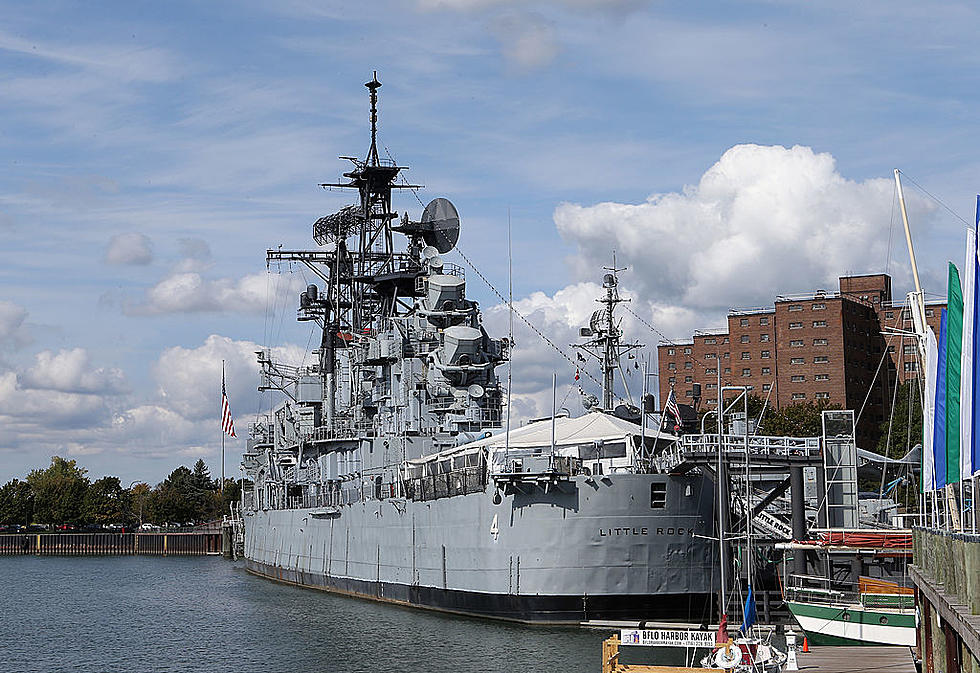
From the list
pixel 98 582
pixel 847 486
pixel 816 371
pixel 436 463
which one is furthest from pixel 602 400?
pixel 816 371

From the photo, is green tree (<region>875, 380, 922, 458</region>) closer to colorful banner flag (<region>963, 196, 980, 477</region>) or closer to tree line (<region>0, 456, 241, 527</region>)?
colorful banner flag (<region>963, 196, 980, 477</region>)

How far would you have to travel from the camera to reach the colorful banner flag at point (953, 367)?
18.5 meters

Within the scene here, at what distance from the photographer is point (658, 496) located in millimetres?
41469

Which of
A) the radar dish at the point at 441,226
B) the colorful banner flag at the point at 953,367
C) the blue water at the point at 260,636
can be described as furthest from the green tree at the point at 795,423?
the colorful banner flag at the point at 953,367

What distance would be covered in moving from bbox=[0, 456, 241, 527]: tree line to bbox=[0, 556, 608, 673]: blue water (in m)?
103

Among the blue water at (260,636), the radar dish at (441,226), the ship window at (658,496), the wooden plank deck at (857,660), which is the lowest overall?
the blue water at (260,636)

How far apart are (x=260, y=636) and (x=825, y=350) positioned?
79.6 m

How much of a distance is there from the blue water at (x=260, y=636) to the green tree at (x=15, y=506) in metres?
106

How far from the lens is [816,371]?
11394 centimetres

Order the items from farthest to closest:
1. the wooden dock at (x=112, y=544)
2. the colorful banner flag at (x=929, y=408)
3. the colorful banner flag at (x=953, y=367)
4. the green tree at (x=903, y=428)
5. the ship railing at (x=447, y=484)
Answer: the wooden dock at (x=112, y=544) → the green tree at (x=903, y=428) → the ship railing at (x=447, y=484) → the colorful banner flag at (x=929, y=408) → the colorful banner flag at (x=953, y=367)

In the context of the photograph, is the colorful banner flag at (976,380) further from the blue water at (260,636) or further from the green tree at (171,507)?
the green tree at (171,507)

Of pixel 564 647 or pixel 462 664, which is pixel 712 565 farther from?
pixel 462 664

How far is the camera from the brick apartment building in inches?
4454

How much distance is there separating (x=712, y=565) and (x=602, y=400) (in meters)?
17.9
